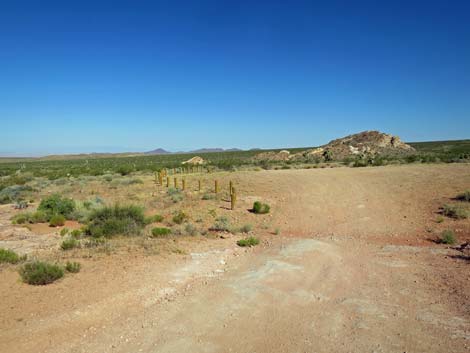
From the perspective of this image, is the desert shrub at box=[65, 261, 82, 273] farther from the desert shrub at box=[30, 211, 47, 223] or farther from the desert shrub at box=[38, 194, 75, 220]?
the desert shrub at box=[38, 194, 75, 220]

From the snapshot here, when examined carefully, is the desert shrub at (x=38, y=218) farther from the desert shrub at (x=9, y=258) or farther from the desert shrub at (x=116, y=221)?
the desert shrub at (x=9, y=258)

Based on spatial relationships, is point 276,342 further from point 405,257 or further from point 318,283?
point 405,257

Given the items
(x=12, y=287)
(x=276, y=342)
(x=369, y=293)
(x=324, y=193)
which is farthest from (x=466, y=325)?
(x=324, y=193)

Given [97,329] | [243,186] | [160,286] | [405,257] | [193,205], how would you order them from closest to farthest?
[97,329] < [160,286] < [405,257] < [193,205] < [243,186]

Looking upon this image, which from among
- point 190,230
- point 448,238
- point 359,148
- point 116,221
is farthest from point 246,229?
point 359,148

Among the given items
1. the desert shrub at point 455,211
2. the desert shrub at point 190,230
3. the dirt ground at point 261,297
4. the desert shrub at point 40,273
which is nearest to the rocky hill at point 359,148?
the desert shrub at point 455,211

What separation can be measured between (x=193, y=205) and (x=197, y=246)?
7.37m

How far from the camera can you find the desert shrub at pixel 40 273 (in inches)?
287

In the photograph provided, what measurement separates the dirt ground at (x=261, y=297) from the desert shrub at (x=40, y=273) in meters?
0.20

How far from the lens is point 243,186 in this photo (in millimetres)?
22188

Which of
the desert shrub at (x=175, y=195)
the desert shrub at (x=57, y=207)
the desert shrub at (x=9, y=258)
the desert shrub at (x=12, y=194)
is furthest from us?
the desert shrub at (x=12, y=194)

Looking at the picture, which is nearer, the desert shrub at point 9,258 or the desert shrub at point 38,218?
the desert shrub at point 9,258

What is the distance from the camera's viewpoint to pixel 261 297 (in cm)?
664

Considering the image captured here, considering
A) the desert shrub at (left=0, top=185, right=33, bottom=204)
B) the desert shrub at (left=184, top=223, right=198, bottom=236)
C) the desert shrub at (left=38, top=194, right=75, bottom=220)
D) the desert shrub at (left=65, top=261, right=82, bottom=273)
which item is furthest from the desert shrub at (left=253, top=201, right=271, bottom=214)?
the desert shrub at (left=0, top=185, right=33, bottom=204)
